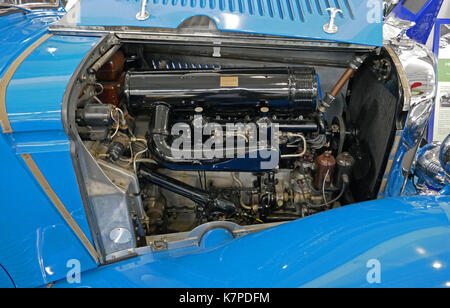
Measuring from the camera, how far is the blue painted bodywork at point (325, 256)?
103 centimetres

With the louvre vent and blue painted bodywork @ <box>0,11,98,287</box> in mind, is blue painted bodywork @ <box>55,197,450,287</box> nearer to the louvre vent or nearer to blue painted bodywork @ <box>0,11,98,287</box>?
blue painted bodywork @ <box>0,11,98,287</box>

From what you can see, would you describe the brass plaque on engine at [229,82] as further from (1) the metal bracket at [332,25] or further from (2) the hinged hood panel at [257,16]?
(1) the metal bracket at [332,25]

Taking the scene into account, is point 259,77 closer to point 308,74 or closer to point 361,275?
point 308,74

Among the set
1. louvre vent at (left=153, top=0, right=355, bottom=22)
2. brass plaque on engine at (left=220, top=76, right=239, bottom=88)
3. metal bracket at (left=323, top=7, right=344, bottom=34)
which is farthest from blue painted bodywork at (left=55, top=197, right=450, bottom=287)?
louvre vent at (left=153, top=0, right=355, bottom=22)

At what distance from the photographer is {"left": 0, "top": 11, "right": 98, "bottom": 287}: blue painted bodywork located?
3.81 feet

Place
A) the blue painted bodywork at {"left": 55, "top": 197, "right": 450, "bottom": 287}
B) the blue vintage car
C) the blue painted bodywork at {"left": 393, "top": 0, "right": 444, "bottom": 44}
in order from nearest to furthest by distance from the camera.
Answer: the blue painted bodywork at {"left": 55, "top": 197, "right": 450, "bottom": 287} < the blue vintage car < the blue painted bodywork at {"left": 393, "top": 0, "right": 444, "bottom": 44}

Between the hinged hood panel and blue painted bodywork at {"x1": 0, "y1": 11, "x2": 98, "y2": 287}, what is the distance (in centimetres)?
19

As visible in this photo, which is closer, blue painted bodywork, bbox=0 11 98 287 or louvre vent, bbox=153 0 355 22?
blue painted bodywork, bbox=0 11 98 287

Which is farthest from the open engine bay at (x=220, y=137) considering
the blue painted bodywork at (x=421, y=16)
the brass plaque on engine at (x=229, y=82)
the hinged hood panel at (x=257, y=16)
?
the blue painted bodywork at (x=421, y=16)

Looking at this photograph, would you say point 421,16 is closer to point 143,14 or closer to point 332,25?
point 332,25

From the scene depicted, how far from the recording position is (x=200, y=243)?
146cm

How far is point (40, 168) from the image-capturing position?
3.90ft

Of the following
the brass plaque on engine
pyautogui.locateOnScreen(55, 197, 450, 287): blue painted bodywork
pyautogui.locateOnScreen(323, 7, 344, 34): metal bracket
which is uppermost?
pyautogui.locateOnScreen(323, 7, 344, 34): metal bracket

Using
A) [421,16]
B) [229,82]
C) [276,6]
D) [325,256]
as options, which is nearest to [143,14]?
[229,82]
